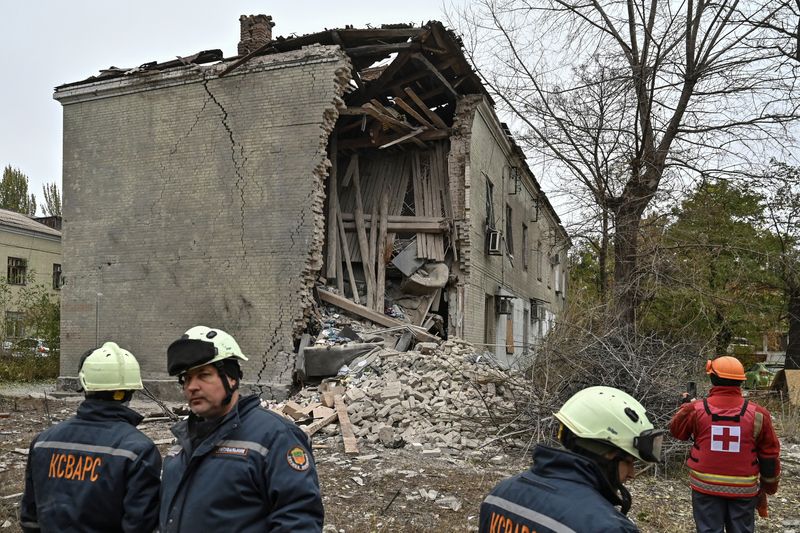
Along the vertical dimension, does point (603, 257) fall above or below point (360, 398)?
above

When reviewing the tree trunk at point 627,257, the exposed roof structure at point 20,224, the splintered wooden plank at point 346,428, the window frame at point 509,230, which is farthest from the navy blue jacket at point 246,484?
the exposed roof structure at point 20,224

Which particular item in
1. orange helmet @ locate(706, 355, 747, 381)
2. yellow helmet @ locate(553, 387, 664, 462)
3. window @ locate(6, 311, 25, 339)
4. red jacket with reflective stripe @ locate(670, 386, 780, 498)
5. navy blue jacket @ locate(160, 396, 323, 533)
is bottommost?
window @ locate(6, 311, 25, 339)

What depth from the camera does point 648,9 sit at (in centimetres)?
1349

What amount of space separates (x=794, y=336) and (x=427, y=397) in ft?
36.6

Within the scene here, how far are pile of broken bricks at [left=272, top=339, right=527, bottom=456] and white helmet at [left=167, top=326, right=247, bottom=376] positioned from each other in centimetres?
611

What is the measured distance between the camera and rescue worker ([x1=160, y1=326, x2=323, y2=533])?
89.3 inches

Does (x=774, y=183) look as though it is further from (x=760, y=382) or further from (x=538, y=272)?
(x=538, y=272)

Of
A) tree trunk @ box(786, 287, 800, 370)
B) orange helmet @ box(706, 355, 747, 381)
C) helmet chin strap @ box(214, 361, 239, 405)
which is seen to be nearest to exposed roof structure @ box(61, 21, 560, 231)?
tree trunk @ box(786, 287, 800, 370)

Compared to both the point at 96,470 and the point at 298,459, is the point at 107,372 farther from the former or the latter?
the point at 298,459

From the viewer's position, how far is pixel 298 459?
7.66 ft

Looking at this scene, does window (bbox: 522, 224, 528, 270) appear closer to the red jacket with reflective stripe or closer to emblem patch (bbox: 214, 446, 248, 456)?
the red jacket with reflective stripe

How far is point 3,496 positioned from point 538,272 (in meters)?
21.3

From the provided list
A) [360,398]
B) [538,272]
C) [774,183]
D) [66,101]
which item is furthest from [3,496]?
[538,272]

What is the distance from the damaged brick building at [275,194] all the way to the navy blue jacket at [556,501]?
1074 centimetres
